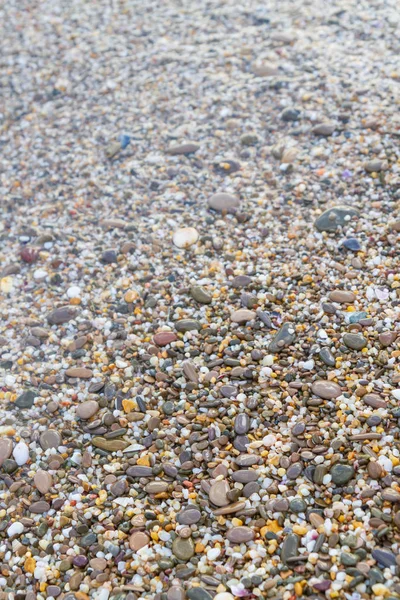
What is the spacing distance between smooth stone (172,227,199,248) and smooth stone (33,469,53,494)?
1467mm

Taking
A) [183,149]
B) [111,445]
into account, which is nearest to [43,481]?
[111,445]

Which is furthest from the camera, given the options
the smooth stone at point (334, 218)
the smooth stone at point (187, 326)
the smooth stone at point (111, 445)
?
the smooth stone at point (334, 218)

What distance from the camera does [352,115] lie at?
4023 millimetres

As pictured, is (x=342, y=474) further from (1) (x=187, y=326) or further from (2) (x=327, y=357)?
(1) (x=187, y=326)

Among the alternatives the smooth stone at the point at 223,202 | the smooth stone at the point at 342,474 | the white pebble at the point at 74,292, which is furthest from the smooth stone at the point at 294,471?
the smooth stone at the point at 223,202

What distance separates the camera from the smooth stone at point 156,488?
2.52 metres

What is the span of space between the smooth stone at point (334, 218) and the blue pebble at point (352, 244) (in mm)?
134

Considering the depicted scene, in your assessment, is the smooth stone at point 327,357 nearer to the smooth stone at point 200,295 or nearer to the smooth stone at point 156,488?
the smooth stone at point 200,295

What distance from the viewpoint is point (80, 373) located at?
119 inches

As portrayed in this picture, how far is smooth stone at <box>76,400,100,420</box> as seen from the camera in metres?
2.84

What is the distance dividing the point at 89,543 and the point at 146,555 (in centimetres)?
24

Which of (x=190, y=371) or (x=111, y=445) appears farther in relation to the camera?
(x=190, y=371)

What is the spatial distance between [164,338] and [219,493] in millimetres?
871

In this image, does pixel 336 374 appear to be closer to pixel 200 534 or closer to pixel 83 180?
pixel 200 534
